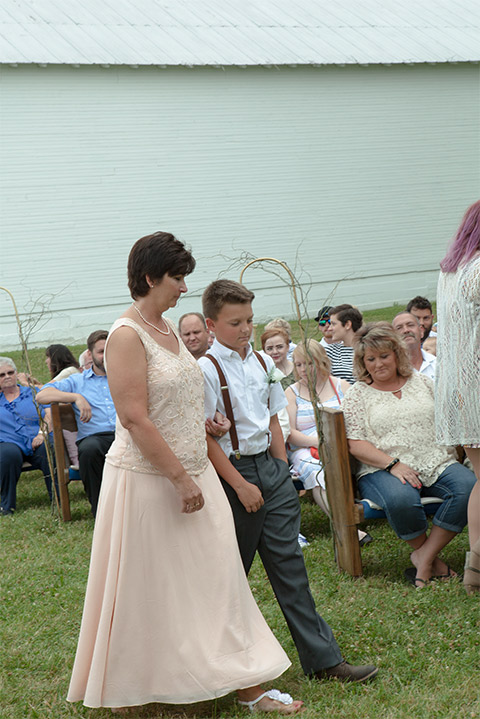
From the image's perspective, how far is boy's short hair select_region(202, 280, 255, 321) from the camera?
3.85 m

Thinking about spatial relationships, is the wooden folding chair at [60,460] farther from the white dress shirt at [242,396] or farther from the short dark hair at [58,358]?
the white dress shirt at [242,396]

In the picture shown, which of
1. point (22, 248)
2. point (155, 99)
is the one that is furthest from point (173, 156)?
point (22, 248)

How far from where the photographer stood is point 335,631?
188 inches

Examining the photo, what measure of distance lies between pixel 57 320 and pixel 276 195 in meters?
6.35

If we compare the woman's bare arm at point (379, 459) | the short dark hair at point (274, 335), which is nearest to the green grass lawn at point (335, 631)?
the woman's bare arm at point (379, 459)

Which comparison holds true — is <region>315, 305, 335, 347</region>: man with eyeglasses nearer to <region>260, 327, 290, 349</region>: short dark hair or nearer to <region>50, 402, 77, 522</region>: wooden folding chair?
<region>260, 327, 290, 349</region>: short dark hair

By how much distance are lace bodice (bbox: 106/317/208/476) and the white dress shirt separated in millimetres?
165

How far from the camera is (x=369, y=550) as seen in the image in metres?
6.17

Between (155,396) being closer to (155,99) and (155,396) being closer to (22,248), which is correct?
(22,248)

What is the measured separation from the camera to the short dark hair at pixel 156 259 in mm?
3561

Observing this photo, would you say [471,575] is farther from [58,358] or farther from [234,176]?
[234,176]

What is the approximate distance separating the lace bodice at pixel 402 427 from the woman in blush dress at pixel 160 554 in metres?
2.19

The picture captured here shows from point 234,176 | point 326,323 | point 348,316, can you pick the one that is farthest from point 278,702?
point 234,176

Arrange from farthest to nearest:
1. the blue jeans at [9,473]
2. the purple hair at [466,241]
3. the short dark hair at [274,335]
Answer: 1. the blue jeans at [9,473]
2. the short dark hair at [274,335]
3. the purple hair at [466,241]
